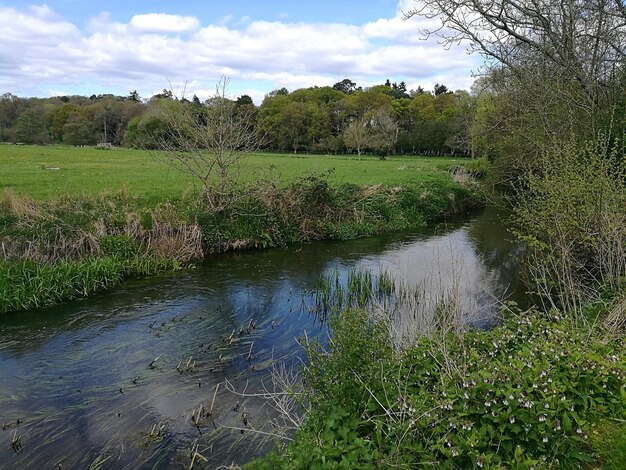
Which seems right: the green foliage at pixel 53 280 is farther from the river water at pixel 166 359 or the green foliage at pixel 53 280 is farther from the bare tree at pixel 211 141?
the bare tree at pixel 211 141

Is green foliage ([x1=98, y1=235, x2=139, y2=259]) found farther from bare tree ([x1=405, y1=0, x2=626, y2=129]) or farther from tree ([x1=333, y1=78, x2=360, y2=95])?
tree ([x1=333, y1=78, x2=360, y2=95])

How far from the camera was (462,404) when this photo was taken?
4234mm

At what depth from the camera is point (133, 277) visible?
45.4ft

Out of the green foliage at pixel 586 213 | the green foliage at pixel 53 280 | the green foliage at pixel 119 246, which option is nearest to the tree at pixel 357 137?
the green foliage at pixel 119 246

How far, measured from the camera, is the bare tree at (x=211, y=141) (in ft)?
57.4

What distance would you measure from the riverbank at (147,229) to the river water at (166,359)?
2.29 ft

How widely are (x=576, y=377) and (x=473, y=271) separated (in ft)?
35.1

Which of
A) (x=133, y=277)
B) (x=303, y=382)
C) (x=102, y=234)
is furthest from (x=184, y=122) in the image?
(x=303, y=382)

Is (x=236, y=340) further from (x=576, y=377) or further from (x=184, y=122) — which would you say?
(x=184, y=122)

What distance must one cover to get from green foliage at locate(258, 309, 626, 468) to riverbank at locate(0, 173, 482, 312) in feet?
30.8

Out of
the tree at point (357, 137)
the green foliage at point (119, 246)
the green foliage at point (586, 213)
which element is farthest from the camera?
the tree at point (357, 137)

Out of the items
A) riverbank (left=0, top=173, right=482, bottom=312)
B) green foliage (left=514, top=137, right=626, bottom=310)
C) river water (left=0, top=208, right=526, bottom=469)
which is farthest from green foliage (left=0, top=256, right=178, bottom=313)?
green foliage (left=514, top=137, right=626, bottom=310)

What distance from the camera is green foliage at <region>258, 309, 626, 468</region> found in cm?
395

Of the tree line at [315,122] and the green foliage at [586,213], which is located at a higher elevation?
the tree line at [315,122]
